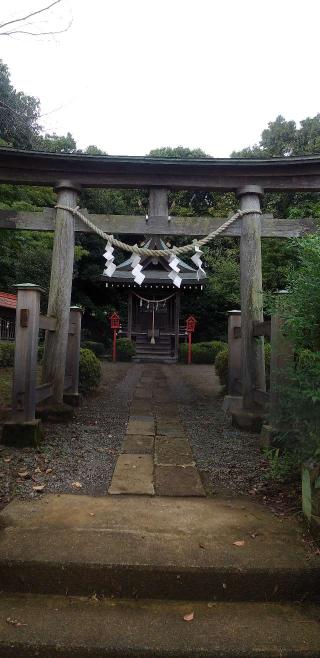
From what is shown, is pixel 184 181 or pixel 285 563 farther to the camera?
pixel 184 181

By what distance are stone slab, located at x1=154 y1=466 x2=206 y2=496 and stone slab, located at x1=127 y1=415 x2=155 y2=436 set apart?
A: 4.71 ft

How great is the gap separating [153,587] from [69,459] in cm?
215

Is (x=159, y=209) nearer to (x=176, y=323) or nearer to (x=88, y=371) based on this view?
(x=88, y=371)

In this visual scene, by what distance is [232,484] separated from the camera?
362 centimetres

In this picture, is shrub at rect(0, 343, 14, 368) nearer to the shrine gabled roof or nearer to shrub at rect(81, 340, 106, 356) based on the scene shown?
shrub at rect(81, 340, 106, 356)

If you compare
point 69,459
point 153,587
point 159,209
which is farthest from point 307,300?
point 159,209

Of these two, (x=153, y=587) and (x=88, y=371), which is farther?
(x=88, y=371)

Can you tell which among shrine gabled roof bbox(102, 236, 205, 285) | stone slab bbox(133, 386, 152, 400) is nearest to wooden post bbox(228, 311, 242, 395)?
stone slab bbox(133, 386, 152, 400)

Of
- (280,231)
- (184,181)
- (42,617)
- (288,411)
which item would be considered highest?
(184,181)

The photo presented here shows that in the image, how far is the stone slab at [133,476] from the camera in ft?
10.9

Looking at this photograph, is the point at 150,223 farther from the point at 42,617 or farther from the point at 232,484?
the point at 42,617

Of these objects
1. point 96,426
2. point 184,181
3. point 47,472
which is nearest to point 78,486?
point 47,472

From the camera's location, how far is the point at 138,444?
479cm

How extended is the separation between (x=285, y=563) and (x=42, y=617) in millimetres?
1236
